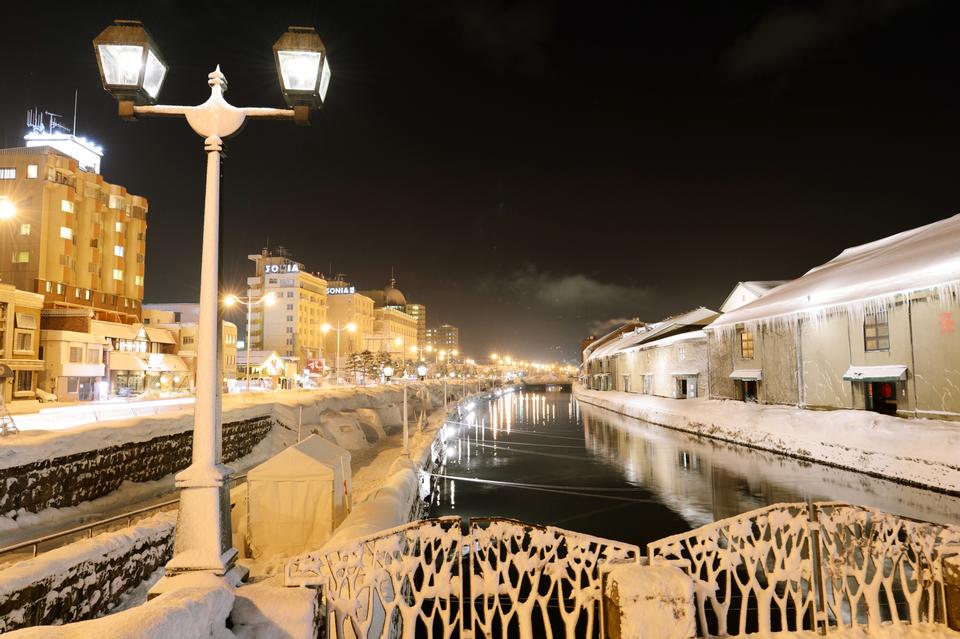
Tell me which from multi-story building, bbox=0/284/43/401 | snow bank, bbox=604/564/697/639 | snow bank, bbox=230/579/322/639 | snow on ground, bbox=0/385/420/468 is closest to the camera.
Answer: snow bank, bbox=230/579/322/639

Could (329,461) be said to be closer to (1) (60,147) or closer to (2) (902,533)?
(2) (902,533)

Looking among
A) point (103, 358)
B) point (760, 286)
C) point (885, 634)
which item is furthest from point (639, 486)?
point (103, 358)

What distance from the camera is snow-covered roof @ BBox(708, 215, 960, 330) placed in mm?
22406

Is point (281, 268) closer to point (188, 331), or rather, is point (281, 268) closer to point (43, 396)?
point (188, 331)

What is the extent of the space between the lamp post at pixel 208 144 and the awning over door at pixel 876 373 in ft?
90.6

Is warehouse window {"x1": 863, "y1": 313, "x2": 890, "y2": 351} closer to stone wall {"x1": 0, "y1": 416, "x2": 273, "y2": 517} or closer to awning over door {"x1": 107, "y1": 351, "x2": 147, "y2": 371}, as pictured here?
stone wall {"x1": 0, "y1": 416, "x2": 273, "y2": 517}

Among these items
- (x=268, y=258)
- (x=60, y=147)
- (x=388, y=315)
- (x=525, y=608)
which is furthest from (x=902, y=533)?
(x=388, y=315)

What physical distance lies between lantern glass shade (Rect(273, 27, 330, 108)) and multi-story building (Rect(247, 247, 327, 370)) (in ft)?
394

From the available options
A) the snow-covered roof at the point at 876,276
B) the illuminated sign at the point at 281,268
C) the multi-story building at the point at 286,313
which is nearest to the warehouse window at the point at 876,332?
the snow-covered roof at the point at 876,276

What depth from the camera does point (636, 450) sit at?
32.9m

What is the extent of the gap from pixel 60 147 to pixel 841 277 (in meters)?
88.4

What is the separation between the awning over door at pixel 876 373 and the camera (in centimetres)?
2386

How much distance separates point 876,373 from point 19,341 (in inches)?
2142

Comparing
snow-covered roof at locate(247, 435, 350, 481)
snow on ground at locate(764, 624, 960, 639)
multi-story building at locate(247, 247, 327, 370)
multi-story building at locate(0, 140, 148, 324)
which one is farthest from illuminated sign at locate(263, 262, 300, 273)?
snow on ground at locate(764, 624, 960, 639)
